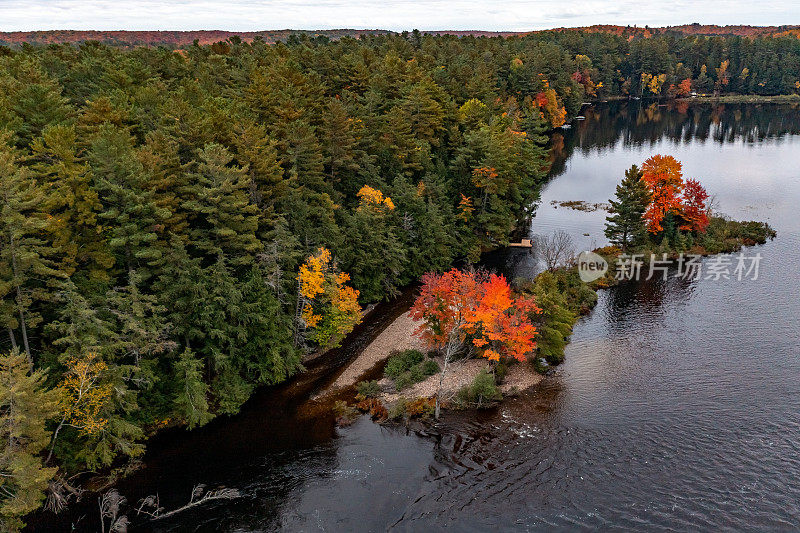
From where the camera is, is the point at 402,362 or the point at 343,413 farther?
the point at 402,362

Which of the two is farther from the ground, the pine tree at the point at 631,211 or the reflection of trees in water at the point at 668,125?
the reflection of trees in water at the point at 668,125

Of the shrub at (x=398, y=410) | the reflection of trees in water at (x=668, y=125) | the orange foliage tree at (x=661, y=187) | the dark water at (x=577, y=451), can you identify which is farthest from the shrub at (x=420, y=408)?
the reflection of trees in water at (x=668, y=125)

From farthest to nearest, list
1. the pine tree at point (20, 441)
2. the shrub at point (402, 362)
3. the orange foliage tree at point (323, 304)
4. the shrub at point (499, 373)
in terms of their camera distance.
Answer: the orange foliage tree at point (323, 304)
the shrub at point (402, 362)
the shrub at point (499, 373)
the pine tree at point (20, 441)

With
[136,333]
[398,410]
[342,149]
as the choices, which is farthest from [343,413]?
[342,149]

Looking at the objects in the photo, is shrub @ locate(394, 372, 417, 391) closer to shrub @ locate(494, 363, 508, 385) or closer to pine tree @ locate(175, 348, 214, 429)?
shrub @ locate(494, 363, 508, 385)

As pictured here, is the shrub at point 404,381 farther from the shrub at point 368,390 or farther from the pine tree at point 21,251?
the pine tree at point 21,251

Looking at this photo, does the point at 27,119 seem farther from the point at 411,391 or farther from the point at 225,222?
the point at 411,391

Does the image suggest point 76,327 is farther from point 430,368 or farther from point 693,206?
point 693,206
